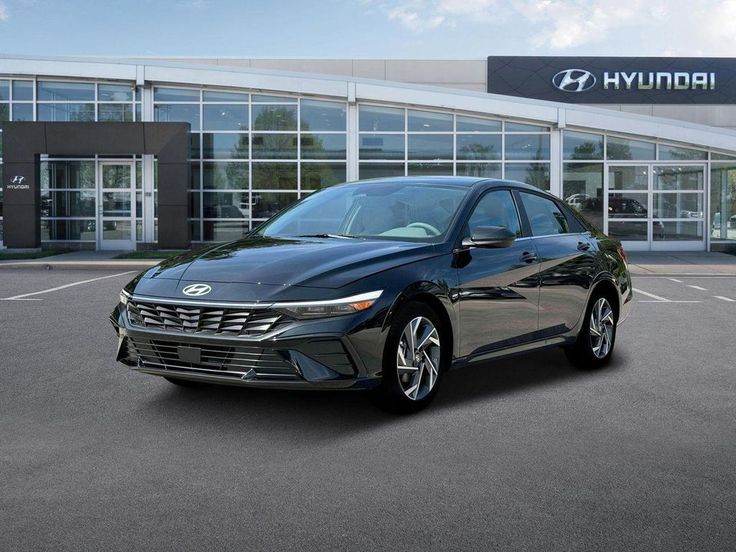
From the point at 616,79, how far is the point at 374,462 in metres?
39.4

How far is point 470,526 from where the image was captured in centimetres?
378

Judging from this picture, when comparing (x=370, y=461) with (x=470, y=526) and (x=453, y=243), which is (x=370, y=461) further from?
(x=453, y=243)

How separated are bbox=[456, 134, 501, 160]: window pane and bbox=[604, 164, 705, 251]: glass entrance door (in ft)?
11.6

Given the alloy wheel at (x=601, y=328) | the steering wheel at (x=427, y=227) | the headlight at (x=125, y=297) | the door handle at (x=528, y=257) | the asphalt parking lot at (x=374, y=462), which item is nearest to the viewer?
the asphalt parking lot at (x=374, y=462)

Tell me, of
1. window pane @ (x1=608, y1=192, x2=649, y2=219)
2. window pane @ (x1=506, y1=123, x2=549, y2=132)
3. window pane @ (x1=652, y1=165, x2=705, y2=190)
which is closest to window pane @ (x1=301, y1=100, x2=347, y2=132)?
window pane @ (x1=506, y1=123, x2=549, y2=132)

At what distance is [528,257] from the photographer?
6832 mm

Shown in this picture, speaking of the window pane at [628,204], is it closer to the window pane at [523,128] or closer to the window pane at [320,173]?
the window pane at [523,128]

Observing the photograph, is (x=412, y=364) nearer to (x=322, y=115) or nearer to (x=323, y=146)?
(x=323, y=146)

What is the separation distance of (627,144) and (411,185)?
22.5 metres

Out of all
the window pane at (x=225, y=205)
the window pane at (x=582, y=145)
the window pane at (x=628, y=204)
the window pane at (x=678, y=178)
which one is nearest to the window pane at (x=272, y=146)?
the window pane at (x=225, y=205)

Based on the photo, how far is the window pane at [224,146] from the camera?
28188 millimetres

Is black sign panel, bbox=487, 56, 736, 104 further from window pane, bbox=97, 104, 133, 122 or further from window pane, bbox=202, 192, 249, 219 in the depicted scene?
window pane, bbox=97, 104, 133, 122

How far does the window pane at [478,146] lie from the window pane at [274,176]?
515 centimetres

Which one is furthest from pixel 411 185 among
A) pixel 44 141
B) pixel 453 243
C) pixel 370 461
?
pixel 44 141
